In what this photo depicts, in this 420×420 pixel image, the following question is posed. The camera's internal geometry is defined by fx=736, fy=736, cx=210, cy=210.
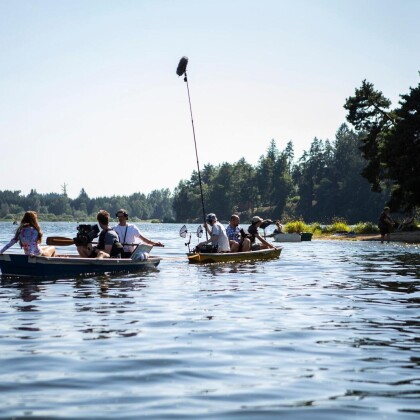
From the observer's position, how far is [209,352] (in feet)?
28.7

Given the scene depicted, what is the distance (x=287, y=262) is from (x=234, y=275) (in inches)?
287

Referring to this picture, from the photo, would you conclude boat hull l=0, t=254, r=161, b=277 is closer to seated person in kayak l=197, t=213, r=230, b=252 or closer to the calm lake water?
the calm lake water

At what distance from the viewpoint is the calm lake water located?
6.36m

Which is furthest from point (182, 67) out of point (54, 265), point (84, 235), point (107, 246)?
point (54, 265)

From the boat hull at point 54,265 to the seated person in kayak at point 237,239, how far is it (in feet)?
21.3

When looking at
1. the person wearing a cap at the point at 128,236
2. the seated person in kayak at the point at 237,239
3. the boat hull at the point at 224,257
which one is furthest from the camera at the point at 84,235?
the seated person in kayak at the point at 237,239

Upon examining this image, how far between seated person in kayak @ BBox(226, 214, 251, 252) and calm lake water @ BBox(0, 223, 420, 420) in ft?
29.8

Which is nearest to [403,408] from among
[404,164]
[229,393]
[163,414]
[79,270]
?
[229,393]

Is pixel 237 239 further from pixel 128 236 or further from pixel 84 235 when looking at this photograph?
pixel 84 235

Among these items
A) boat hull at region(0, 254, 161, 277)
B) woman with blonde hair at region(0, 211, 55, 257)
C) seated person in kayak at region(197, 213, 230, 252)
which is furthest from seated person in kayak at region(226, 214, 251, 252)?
woman with blonde hair at region(0, 211, 55, 257)

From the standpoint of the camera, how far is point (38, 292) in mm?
15703

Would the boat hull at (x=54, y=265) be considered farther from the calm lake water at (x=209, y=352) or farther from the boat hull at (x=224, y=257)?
the boat hull at (x=224, y=257)

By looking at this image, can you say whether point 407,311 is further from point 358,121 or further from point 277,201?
point 277,201

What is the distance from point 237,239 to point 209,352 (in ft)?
58.2
